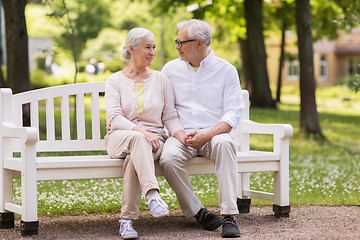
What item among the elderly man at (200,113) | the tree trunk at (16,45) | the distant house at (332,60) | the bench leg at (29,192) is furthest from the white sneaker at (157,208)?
the distant house at (332,60)

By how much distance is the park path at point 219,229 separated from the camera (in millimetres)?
4777

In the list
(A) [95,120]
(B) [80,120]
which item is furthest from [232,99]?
(B) [80,120]

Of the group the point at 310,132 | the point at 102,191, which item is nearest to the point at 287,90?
the point at 310,132

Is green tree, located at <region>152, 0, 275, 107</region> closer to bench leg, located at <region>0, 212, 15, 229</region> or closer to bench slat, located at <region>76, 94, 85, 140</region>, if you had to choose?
bench slat, located at <region>76, 94, 85, 140</region>

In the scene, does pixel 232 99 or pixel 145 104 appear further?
pixel 232 99

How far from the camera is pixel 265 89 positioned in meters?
20.7

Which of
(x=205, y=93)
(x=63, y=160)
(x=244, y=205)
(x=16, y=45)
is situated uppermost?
(x=16, y=45)

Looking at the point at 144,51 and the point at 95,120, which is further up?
the point at 144,51

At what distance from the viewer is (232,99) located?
5.26 m

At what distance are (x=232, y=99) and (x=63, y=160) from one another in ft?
4.79

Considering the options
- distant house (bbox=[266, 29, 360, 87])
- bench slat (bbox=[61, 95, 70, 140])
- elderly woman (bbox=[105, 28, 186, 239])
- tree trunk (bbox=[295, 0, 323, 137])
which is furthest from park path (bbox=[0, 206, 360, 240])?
distant house (bbox=[266, 29, 360, 87])

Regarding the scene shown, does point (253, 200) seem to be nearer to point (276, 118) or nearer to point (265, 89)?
point (276, 118)

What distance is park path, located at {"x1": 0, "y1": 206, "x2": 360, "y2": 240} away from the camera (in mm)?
4777

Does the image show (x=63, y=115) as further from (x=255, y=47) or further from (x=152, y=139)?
(x=255, y=47)
